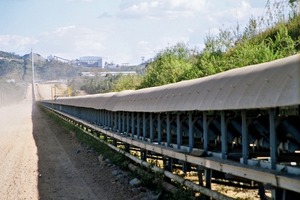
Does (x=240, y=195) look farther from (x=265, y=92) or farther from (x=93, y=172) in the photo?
(x=93, y=172)

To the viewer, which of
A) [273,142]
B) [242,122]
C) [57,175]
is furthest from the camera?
[57,175]

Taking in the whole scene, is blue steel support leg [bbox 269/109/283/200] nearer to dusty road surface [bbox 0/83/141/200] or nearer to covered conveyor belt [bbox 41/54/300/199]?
covered conveyor belt [bbox 41/54/300/199]

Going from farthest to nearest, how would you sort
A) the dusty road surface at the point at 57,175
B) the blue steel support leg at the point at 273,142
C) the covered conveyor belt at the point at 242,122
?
the dusty road surface at the point at 57,175
the blue steel support leg at the point at 273,142
the covered conveyor belt at the point at 242,122

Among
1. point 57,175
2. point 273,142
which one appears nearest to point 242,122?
point 273,142

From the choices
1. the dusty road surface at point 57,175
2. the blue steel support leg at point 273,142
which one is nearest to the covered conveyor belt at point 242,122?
the blue steel support leg at point 273,142

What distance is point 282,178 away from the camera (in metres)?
6.08

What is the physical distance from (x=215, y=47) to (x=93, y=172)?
9471mm

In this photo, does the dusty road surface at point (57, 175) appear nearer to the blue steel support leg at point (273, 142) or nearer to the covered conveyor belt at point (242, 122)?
the covered conveyor belt at point (242, 122)

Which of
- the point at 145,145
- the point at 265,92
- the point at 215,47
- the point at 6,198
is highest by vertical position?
the point at 215,47

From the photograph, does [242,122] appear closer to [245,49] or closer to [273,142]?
[273,142]

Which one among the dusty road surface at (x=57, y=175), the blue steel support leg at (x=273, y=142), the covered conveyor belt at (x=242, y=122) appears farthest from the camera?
the dusty road surface at (x=57, y=175)

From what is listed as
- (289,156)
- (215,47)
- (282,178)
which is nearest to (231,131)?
(289,156)

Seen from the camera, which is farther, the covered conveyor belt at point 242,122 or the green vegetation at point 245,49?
the green vegetation at point 245,49

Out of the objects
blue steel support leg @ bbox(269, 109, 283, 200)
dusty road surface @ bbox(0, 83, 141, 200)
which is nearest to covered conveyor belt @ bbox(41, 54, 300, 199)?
blue steel support leg @ bbox(269, 109, 283, 200)
